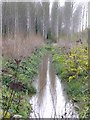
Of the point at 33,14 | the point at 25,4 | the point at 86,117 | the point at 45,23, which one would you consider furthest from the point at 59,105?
the point at 45,23

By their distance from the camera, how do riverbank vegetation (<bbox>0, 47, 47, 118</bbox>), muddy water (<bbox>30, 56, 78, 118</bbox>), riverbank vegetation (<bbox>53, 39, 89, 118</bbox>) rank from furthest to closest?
riverbank vegetation (<bbox>53, 39, 89, 118</bbox>)
muddy water (<bbox>30, 56, 78, 118</bbox>)
riverbank vegetation (<bbox>0, 47, 47, 118</bbox>)

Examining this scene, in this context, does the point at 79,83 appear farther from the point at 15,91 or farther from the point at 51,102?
the point at 15,91

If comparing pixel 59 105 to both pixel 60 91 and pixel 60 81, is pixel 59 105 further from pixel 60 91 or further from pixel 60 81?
pixel 60 81

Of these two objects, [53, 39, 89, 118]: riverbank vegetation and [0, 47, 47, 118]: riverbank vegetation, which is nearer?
[0, 47, 47, 118]: riverbank vegetation

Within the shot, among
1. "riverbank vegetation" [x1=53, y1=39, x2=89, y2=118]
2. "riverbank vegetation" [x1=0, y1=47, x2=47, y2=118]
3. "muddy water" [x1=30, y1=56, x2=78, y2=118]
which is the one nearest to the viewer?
"riverbank vegetation" [x1=0, y1=47, x2=47, y2=118]

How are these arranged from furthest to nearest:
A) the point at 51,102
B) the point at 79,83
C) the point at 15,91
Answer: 1. the point at 79,83
2. the point at 51,102
3. the point at 15,91

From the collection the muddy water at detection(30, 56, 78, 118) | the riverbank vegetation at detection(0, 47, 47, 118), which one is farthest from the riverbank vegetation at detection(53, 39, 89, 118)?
the riverbank vegetation at detection(0, 47, 47, 118)

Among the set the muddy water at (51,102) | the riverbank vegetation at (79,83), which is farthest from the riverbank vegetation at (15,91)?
the riverbank vegetation at (79,83)

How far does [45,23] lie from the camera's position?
24719 millimetres

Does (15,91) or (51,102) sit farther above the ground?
(15,91)

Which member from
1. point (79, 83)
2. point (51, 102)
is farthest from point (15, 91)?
point (79, 83)

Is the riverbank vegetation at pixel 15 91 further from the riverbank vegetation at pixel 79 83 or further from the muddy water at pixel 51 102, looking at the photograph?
the riverbank vegetation at pixel 79 83

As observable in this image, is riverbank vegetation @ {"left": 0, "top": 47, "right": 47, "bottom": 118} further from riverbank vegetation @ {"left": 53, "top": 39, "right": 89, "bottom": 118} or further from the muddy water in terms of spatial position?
riverbank vegetation @ {"left": 53, "top": 39, "right": 89, "bottom": 118}

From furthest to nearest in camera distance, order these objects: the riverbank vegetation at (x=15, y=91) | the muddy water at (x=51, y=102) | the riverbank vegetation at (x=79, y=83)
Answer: the riverbank vegetation at (x=79, y=83), the muddy water at (x=51, y=102), the riverbank vegetation at (x=15, y=91)
